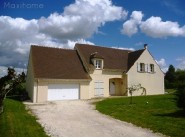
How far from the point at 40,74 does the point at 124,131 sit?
625 inches

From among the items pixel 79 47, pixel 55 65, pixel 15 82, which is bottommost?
pixel 15 82

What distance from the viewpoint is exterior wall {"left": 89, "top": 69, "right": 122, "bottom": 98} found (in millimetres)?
29391

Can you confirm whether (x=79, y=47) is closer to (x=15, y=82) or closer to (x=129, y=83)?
(x=129, y=83)

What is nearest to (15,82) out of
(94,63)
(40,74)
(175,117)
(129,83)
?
(175,117)

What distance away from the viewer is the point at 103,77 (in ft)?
100

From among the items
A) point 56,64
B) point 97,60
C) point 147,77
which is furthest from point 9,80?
point 147,77

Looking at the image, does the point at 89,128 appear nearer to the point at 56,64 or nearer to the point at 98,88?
the point at 56,64

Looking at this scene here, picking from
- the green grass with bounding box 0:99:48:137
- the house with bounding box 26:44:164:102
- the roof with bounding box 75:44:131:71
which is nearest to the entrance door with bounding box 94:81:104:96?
the house with bounding box 26:44:164:102

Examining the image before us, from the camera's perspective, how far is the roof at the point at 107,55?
101ft

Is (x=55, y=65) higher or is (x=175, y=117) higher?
(x=55, y=65)

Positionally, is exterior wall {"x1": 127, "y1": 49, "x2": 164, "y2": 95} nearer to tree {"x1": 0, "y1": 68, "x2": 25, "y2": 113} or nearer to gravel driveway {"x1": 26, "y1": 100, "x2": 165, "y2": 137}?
gravel driveway {"x1": 26, "y1": 100, "x2": 165, "y2": 137}

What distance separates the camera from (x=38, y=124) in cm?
1296

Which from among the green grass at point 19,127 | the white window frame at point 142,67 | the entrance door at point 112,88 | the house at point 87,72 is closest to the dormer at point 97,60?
the house at point 87,72

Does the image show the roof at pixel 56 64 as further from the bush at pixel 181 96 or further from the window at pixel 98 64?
Result: the bush at pixel 181 96
